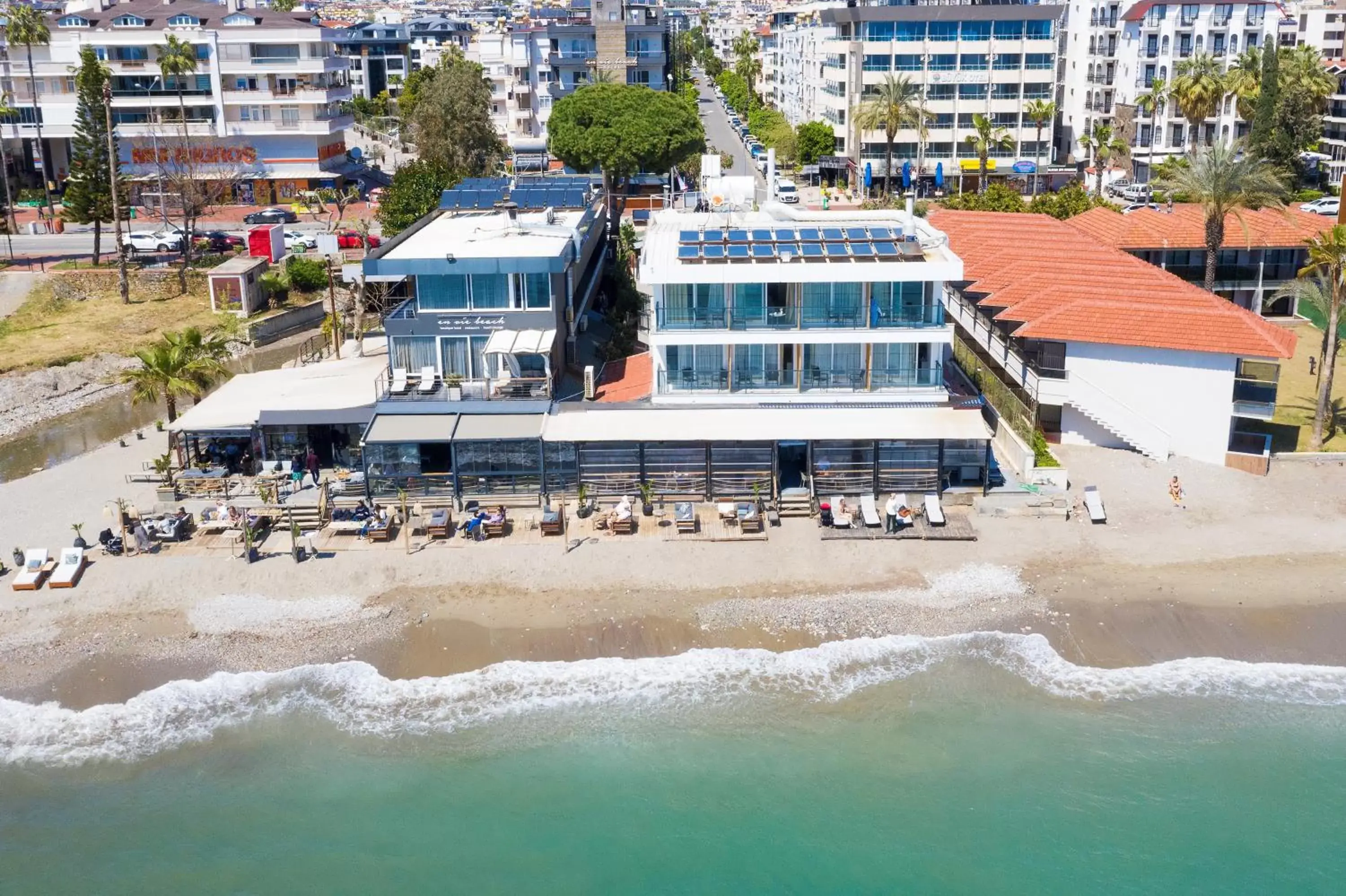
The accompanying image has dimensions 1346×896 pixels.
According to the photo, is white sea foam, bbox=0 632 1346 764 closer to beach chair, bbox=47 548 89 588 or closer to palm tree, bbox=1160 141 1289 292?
beach chair, bbox=47 548 89 588

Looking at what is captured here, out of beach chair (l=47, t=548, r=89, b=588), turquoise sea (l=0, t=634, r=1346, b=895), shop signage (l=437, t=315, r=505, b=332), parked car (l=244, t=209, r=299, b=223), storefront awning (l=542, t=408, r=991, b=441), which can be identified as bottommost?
turquoise sea (l=0, t=634, r=1346, b=895)

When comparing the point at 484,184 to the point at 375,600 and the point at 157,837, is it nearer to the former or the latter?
the point at 375,600

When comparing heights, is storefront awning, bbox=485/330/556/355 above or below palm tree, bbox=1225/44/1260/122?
below

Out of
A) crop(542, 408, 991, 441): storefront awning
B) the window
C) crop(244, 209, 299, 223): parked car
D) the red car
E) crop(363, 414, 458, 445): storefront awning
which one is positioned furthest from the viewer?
the window

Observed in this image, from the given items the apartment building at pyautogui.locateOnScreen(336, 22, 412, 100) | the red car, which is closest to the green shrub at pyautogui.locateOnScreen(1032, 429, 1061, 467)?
the red car

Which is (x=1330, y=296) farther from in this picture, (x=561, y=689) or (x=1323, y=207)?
(x=1323, y=207)

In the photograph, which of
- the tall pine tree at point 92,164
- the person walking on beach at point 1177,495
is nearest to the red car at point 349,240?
the tall pine tree at point 92,164
